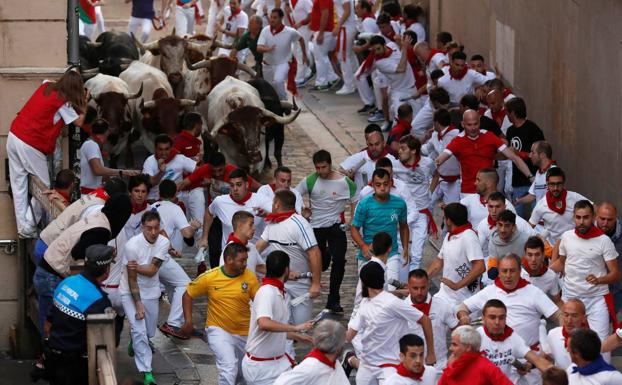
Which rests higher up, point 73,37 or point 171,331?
point 73,37

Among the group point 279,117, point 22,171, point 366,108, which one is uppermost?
point 22,171

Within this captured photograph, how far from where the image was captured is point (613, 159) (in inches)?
712

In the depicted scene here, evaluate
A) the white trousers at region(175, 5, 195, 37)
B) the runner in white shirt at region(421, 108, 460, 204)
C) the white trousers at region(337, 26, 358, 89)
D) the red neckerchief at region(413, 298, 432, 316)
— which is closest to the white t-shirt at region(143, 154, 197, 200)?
the runner in white shirt at region(421, 108, 460, 204)

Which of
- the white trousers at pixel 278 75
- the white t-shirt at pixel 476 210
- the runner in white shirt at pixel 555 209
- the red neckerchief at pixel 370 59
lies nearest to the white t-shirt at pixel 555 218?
the runner in white shirt at pixel 555 209

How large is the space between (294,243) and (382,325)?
7.94ft

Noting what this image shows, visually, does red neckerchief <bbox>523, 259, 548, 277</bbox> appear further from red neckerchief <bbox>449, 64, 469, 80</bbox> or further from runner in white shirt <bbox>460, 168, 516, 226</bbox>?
red neckerchief <bbox>449, 64, 469, 80</bbox>

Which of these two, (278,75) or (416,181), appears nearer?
(416,181)

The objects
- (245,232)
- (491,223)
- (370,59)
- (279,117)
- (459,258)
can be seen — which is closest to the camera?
(245,232)

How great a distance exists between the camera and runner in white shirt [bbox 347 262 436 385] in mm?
12383

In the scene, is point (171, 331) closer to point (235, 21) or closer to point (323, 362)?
point (323, 362)

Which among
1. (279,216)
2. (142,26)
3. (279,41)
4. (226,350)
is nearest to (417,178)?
(279,216)

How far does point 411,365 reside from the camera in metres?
11.2

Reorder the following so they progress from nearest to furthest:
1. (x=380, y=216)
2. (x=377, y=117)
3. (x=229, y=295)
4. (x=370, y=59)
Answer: (x=229, y=295)
(x=380, y=216)
(x=370, y=59)
(x=377, y=117)

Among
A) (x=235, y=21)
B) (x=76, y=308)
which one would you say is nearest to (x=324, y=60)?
(x=235, y=21)
